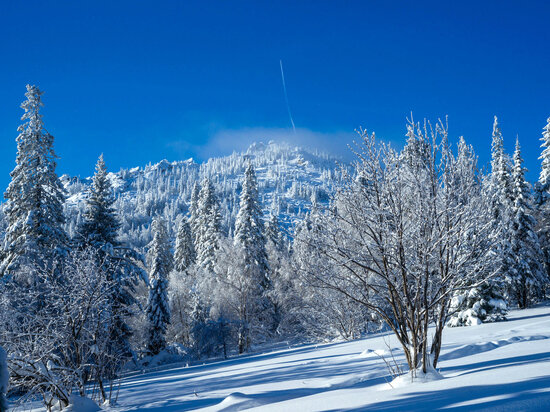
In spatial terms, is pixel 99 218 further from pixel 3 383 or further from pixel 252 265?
pixel 3 383

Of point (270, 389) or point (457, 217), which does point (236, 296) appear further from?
point (457, 217)

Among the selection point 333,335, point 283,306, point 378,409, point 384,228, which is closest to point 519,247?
point 333,335

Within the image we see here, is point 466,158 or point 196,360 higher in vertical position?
point 466,158

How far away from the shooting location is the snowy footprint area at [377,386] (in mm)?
4836

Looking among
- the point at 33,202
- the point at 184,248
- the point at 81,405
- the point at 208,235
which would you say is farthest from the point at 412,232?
the point at 184,248

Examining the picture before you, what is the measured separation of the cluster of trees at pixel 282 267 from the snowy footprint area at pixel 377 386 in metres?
1.08

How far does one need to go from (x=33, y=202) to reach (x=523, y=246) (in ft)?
98.6

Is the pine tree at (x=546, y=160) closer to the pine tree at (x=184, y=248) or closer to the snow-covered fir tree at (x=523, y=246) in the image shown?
the snow-covered fir tree at (x=523, y=246)

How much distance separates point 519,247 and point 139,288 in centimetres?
3828

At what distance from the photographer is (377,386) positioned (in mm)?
7492

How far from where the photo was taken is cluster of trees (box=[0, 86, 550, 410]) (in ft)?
23.0

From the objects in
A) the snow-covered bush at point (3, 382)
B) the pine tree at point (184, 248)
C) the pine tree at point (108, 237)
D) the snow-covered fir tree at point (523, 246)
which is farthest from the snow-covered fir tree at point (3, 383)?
the pine tree at point (184, 248)

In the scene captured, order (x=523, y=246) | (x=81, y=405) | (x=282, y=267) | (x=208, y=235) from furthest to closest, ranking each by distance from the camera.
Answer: (x=208, y=235)
(x=282, y=267)
(x=523, y=246)
(x=81, y=405)

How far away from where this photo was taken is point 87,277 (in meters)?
12.0
